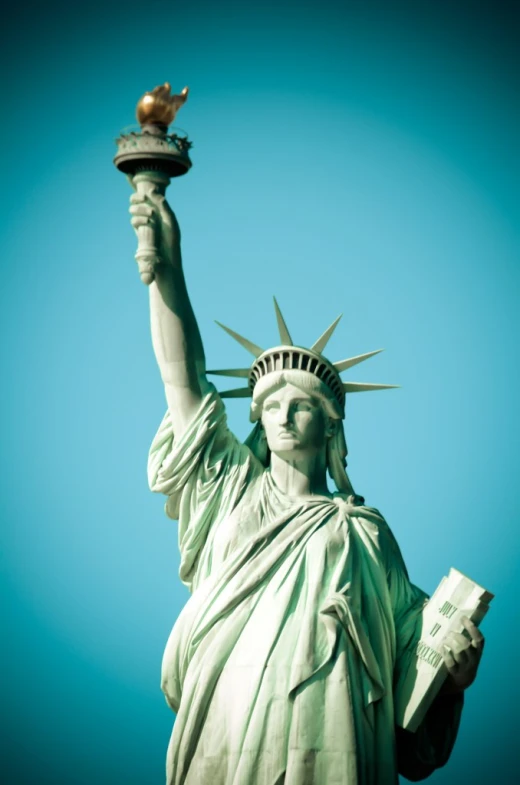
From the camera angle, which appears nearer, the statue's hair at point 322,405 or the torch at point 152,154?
the torch at point 152,154

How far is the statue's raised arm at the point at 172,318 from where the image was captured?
634 inches

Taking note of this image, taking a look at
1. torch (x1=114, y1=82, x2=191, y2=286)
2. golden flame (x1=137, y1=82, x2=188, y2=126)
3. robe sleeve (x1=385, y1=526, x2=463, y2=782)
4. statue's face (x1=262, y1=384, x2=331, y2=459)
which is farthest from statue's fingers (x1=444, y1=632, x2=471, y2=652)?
golden flame (x1=137, y1=82, x2=188, y2=126)

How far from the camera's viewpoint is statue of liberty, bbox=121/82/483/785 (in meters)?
15.3

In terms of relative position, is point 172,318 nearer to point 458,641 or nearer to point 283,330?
point 283,330

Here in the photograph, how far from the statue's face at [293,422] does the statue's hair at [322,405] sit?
55 millimetres

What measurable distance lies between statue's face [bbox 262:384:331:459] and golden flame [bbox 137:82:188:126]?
2.42m

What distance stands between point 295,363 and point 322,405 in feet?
1.38

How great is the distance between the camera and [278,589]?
15820 millimetres

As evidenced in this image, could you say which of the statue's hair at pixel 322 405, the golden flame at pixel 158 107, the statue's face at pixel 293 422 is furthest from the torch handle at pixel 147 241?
the statue's face at pixel 293 422

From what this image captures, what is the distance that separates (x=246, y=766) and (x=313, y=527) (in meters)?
2.07

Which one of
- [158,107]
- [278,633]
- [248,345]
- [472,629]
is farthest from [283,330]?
[472,629]

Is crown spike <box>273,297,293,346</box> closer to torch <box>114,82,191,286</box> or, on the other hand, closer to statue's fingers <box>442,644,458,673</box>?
torch <box>114,82,191,286</box>

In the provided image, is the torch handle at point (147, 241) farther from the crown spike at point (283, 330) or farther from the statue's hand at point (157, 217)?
the crown spike at point (283, 330)

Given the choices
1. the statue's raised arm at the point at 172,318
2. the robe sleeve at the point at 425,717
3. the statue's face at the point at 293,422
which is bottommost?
the robe sleeve at the point at 425,717
